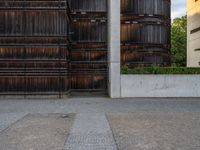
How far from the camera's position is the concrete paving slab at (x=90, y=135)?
29.2ft

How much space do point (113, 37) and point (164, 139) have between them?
15.9m

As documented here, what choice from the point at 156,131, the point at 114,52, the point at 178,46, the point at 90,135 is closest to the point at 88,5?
the point at 114,52

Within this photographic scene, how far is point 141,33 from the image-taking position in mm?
30062

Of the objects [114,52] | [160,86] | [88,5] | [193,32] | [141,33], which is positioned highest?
[88,5]

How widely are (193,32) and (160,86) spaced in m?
18.7

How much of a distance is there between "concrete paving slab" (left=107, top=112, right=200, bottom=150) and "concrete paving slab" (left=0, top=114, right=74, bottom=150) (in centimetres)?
147

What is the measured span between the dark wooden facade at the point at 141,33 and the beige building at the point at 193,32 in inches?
422

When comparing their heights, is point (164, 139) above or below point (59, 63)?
below

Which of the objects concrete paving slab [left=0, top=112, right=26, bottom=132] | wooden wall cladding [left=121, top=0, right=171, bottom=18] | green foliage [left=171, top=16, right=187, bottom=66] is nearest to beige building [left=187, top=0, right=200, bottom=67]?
wooden wall cladding [left=121, top=0, right=171, bottom=18]

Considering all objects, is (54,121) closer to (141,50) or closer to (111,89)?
(111,89)

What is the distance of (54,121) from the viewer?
13.5 m

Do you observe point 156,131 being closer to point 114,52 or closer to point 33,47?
point 114,52

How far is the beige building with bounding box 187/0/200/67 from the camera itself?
40.1 metres

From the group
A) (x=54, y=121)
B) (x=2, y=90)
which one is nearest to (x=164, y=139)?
(x=54, y=121)
